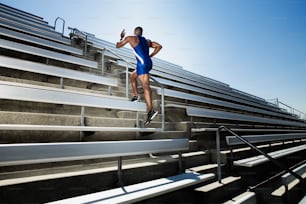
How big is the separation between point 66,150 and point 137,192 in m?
0.48

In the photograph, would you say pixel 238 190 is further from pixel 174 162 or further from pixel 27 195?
pixel 27 195

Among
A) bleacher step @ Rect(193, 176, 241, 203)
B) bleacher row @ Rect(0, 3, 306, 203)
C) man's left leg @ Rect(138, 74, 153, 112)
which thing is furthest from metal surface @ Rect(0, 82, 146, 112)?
bleacher step @ Rect(193, 176, 241, 203)

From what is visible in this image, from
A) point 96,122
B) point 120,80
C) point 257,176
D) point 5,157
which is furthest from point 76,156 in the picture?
point 120,80

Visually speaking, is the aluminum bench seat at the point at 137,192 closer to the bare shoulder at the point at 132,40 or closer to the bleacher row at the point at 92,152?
the bleacher row at the point at 92,152

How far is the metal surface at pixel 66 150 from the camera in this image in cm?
91

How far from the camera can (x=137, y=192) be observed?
1.18 metres

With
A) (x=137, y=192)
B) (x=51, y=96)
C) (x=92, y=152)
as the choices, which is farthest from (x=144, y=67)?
(x=137, y=192)

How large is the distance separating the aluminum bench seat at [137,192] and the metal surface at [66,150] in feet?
0.70

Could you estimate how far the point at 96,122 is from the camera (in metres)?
1.73

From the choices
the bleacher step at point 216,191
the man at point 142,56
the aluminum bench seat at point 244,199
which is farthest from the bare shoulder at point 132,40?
the aluminum bench seat at point 244,199

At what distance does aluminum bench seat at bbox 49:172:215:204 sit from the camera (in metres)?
1.03

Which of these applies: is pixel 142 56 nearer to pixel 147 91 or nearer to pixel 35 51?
pixel 147 91

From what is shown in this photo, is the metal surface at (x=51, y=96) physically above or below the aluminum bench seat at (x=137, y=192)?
above

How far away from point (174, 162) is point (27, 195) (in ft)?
3.73
